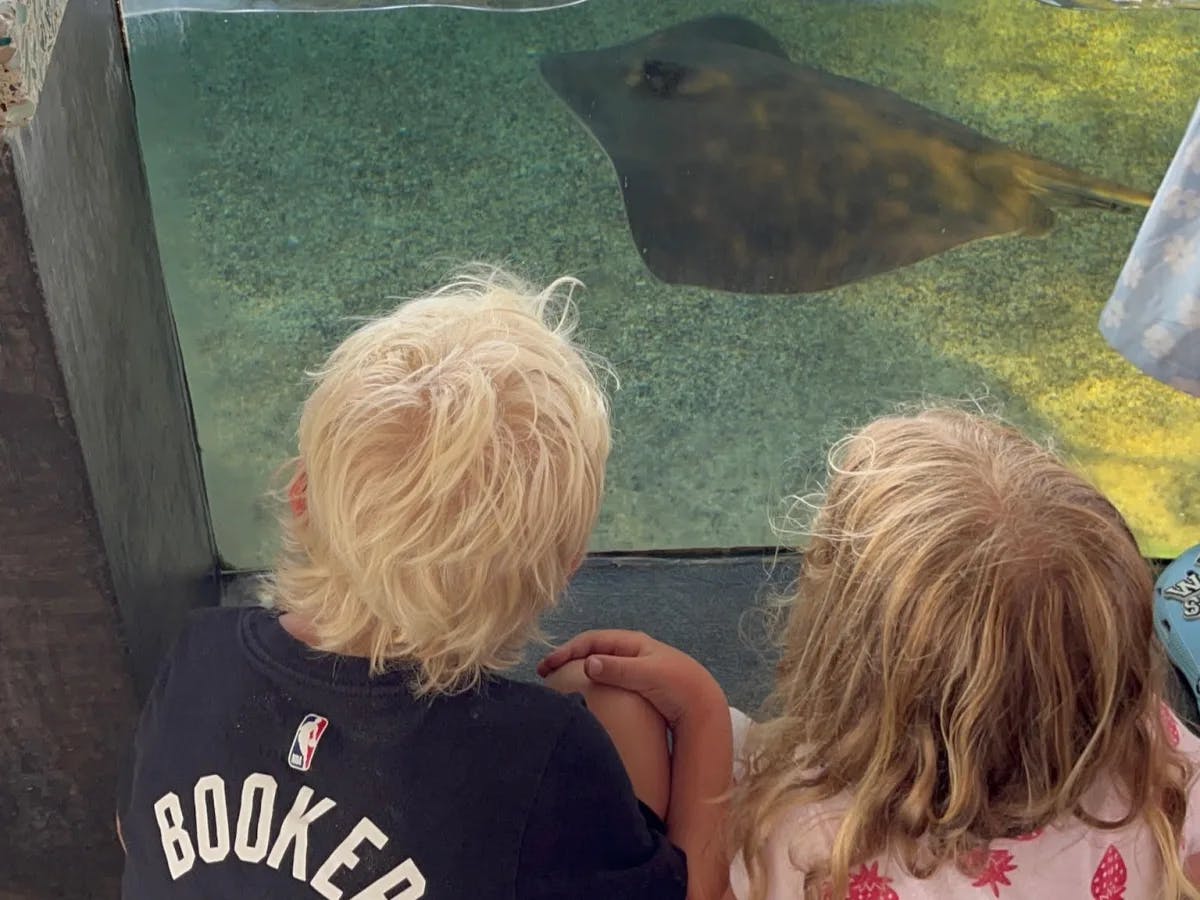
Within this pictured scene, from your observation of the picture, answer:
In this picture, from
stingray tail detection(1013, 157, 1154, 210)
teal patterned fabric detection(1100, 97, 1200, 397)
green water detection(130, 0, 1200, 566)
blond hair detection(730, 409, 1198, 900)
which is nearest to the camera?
blond hair detection(730, 409, 1198, 900)

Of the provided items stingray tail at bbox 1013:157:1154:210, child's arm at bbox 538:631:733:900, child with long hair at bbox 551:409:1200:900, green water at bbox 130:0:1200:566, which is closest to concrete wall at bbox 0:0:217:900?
green water at bbox 130:0:1200:566

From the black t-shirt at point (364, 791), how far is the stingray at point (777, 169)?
1204mm

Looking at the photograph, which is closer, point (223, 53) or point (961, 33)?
point (223, 53)

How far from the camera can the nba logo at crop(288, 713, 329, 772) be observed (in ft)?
2.80

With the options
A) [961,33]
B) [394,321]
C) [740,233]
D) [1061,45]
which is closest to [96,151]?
[394,321]

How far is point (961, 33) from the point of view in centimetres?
187

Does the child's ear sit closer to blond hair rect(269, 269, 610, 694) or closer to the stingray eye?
blond hair rect(269, 269, 610, 694)

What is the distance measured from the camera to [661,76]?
1.84 metres

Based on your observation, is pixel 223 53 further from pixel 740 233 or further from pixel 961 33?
pixel 961 33

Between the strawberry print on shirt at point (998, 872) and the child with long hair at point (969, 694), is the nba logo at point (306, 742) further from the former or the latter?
the strawberry print on shirt at point (998, 872)

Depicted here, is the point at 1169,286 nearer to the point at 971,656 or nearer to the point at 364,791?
the point at 971,656

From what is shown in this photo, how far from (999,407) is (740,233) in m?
0.63

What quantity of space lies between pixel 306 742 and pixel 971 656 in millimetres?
518

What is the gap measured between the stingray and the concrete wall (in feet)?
2.66
